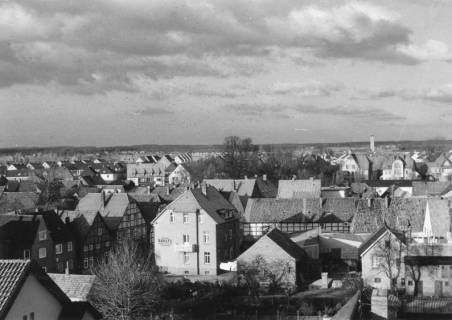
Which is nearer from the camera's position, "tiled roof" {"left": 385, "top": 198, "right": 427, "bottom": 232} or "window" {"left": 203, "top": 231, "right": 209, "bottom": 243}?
"window" {"left": 203, "top": 231, "right": 209, "bottom": 243}

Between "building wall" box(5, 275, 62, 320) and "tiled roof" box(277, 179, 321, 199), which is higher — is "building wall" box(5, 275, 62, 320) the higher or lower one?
the lower one

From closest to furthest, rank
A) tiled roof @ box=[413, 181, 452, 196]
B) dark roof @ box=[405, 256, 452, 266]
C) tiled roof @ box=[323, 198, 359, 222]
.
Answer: dark roof @ box=[405, 256, 452, 266] → tiled roof @ box=[323, 198, 359, 222] → tiled roof @ box=[413, 181, 452, 196]

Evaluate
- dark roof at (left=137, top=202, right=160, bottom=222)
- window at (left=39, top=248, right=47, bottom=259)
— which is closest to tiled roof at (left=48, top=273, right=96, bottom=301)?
window at (left=39, top=248, right=47, bottom=259)

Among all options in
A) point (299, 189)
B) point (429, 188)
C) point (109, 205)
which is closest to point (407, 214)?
point (299, 189)

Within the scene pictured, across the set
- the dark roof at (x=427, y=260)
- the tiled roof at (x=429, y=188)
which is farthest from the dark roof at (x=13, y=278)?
the tiled roof at (x=429, y=188)

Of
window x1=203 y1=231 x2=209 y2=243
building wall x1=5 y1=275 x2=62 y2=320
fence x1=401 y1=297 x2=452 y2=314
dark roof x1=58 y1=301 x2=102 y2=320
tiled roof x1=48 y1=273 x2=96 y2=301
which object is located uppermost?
building wall x1=5 y1=275 x2=62 y2=320

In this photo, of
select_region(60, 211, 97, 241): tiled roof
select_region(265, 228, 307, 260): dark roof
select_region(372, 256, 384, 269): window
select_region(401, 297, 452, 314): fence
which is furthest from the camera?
select_region(60, 211, 97, 241): tiled roof

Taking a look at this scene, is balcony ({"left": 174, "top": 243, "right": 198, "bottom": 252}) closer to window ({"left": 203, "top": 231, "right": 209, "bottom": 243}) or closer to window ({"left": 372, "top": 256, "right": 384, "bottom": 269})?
window ({"left": 203, "top": 231, "right": 209, "bottom": 243})
